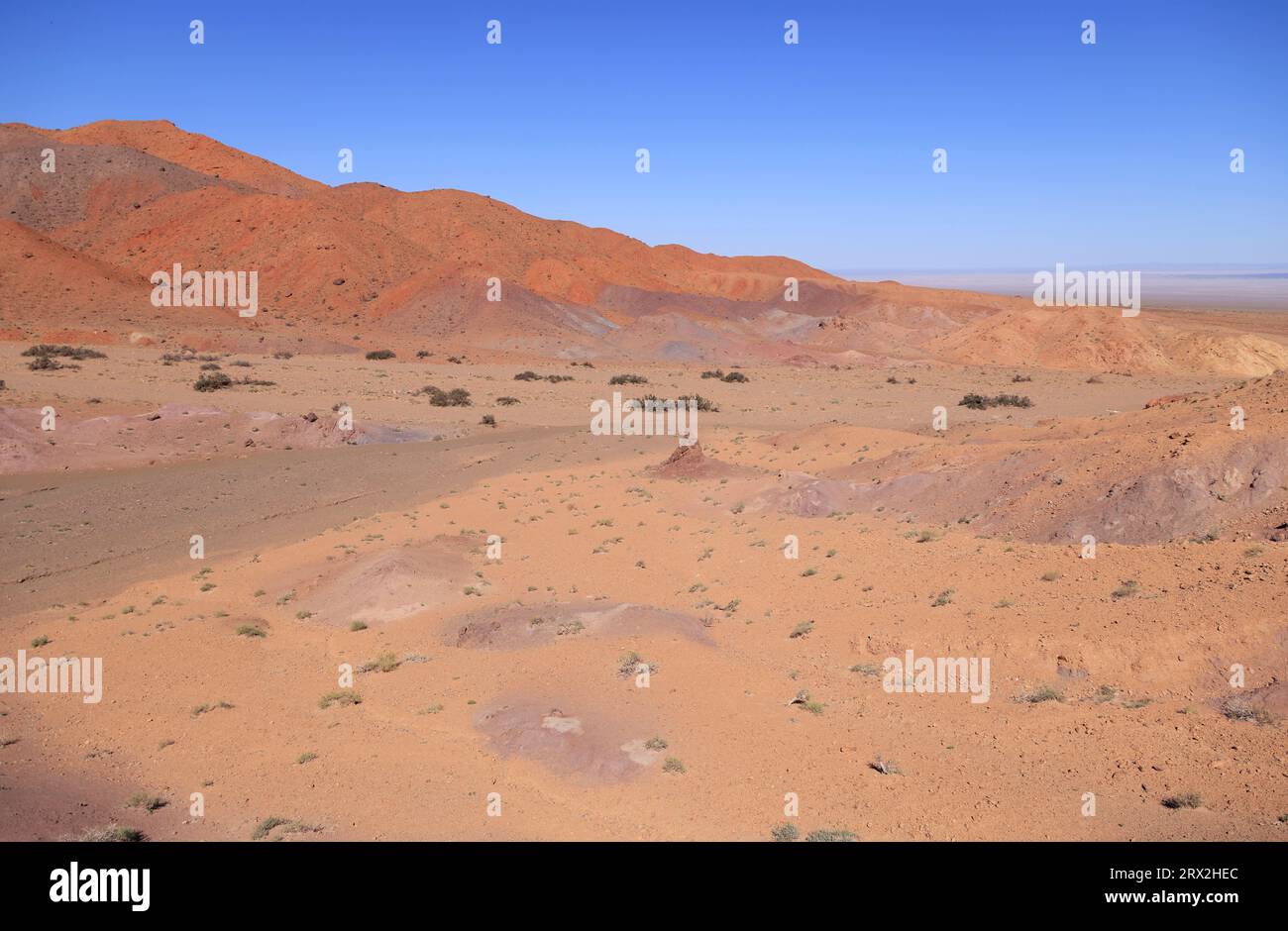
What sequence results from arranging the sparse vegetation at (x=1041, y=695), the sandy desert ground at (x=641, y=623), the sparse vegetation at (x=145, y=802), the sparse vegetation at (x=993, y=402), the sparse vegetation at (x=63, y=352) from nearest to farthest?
the sandy desert ground at (x=641, y=623) → the sparse vegetation at (x=145, y=802) → the sparse vegetation at (x=1041, y=695) → the sparse vegetation at (x=993, y=402) → the sparse vegetation at (x=63, y=352)

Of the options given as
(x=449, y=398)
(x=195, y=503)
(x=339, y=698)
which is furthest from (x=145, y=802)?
(x=449, y=398)

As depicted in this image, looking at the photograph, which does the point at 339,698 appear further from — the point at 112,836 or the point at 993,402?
the point at 993,402

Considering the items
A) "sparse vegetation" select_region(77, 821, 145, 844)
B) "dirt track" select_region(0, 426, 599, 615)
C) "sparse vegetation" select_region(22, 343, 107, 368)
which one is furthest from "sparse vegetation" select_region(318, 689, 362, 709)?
"sparse vegetation" select_region(22, 343, 107, 368)

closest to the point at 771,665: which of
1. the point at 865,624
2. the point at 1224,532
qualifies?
the point at 865,624

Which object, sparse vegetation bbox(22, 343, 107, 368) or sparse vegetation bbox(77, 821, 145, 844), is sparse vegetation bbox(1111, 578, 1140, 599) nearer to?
sparse vegetation bbox(77, 821, 145, 844)

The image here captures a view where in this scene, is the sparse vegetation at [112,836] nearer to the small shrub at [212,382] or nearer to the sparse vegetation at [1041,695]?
the sparse vegetation at [1041,695]

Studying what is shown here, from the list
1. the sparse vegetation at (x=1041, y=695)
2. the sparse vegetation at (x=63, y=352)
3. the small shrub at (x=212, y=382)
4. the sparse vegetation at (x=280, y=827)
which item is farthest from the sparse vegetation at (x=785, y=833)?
the sparse vegetation at (x=63, y=352)
